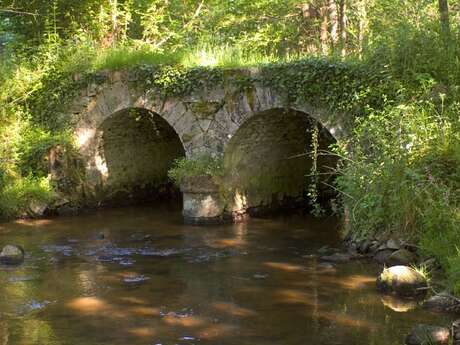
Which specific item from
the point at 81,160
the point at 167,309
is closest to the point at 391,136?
the point at 167,309

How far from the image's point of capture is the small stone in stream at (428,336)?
650 cm

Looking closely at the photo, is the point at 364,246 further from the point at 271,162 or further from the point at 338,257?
the point at 271,162

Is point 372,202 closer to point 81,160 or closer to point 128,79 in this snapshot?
point 128,79

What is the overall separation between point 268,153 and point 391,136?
366 cm

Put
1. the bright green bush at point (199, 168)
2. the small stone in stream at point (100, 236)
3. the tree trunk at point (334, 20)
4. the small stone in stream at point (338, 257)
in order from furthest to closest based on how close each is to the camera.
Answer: the tree trunk at point (334, 20)
the bright green bush at point (199, 168)
the small stone in stream at point (100, 236)
the small stone in stream at point (338, 257)

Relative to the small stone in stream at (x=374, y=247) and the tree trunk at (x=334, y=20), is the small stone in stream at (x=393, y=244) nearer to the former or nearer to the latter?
the small stone in stream at (x=374, y=247)

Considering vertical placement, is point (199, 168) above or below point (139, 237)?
above

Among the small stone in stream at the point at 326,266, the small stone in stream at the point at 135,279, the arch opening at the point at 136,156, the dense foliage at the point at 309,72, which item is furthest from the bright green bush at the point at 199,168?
the small stone in stream at the point at 135,279

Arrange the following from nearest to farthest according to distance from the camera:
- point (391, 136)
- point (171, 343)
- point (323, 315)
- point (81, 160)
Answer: point (171, 343), point (323, 315), point (391, 136), point (81, 160)

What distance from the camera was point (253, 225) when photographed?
484 inches

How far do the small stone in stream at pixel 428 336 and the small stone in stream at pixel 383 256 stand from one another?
2.56 metres

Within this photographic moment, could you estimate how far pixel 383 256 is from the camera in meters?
9.34

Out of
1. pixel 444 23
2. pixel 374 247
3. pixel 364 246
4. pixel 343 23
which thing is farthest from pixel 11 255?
pixel 343 23

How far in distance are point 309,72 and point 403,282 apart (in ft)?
13.3
